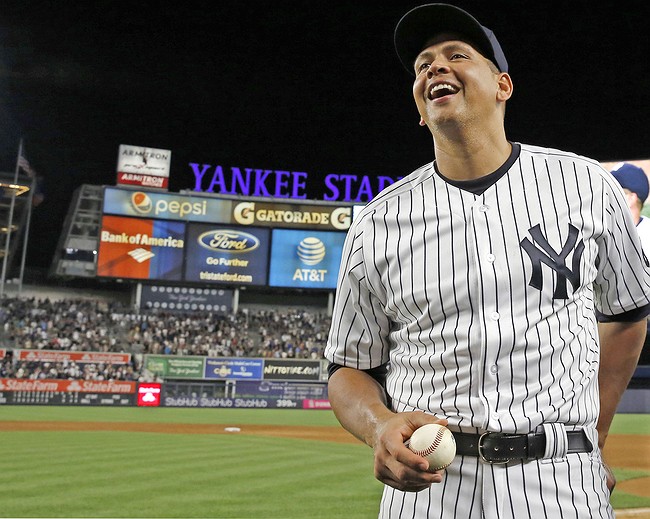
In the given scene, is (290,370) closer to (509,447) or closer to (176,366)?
(176,366)

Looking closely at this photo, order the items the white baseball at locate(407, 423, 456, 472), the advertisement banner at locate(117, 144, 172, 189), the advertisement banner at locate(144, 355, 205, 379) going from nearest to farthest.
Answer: the white baseball at locate(407, 423, 456, 472)
the advertisement banner at locate(144, 355, 205, 379)
the advertisement banner at locate(117, 144, 172, 189)

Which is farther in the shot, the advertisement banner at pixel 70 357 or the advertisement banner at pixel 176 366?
the advertisement banner at pixel 176 366

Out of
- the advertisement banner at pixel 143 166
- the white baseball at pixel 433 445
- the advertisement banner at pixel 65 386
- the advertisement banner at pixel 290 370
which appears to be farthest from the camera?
the advertisement banner at pixel 143 166

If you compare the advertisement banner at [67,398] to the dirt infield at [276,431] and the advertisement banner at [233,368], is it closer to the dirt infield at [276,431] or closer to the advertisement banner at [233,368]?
the advertisement banner at [233,368]

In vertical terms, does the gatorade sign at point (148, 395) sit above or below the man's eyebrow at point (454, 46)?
below

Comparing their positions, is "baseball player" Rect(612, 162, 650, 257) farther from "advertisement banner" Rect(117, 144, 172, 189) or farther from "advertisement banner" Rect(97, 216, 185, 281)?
"advertisement banner" Rect(117, 144, 172, 189)

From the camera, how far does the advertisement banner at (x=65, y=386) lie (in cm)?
2231

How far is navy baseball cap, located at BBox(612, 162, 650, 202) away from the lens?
16.4m

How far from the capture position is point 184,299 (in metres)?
32.9

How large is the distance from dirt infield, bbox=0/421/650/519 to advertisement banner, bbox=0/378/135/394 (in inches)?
257

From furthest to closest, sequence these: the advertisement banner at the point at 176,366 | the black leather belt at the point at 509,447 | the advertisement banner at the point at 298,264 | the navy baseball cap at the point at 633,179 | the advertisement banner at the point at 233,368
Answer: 1. the advertisement banner at the point at 298,264
2. the advertisement banner at the point at 233,368
3. the advertisement banner at the point at 176,366
4. the navy baseball cap at the point at 633,179
5. the black leather belt at the point at 509,447

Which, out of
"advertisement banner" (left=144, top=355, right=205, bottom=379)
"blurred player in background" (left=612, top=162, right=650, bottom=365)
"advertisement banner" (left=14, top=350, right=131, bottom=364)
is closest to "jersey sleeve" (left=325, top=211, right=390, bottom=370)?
"blurred player in background" (left=612, top=162, right=650, bottom=365)

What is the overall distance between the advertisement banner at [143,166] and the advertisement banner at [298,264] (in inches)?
259

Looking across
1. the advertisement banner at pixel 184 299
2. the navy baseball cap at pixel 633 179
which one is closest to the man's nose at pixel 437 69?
the navy baseball cap at pixel 633 179
